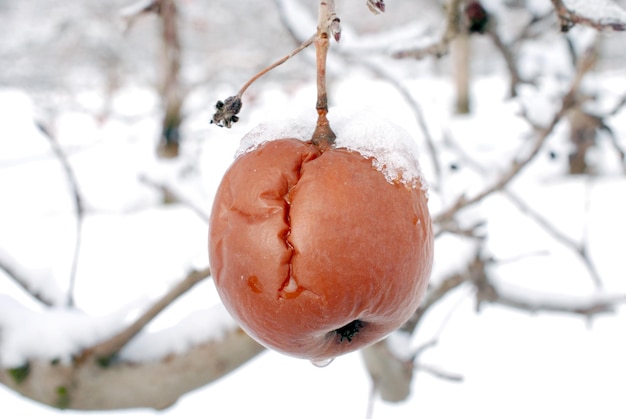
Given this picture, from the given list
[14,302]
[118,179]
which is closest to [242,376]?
[14,302]

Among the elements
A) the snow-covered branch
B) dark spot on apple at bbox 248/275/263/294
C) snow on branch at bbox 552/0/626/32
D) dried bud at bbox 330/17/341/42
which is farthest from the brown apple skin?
the snow-covered branch

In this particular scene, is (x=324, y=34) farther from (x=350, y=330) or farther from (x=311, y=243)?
(x=350, y=330)

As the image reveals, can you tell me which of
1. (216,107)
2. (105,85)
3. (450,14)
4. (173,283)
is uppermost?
(105,85)

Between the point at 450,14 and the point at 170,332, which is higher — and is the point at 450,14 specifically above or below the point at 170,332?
A: above

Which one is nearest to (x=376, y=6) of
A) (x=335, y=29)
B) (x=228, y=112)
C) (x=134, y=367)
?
(x=335, y=29)

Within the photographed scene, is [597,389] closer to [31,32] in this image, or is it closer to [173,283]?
[173,283]
